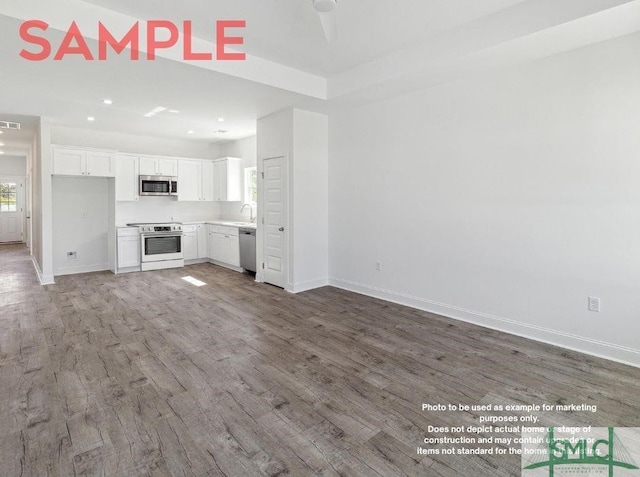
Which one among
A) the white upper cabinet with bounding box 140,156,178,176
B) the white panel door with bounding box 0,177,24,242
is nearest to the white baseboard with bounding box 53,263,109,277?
the white upper cabinet with bounding box 140,156,178,176

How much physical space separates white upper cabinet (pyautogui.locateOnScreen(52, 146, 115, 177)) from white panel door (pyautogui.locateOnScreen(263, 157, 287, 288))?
129 inches

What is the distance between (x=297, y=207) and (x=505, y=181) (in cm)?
280

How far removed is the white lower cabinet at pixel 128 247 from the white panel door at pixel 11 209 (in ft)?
24.1

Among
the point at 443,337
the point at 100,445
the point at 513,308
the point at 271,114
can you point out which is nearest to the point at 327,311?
the point at 443,337

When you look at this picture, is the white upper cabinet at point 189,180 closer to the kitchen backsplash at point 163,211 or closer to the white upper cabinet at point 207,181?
the white upper cabinet at point 207,181

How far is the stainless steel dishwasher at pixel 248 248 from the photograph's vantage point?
20.8ft

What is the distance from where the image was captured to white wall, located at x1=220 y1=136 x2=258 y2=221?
7.56m

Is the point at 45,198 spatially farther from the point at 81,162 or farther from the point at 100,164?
the point at 100,164

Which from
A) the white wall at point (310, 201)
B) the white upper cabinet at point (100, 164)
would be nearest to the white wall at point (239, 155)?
the white wall at point (310, 201)

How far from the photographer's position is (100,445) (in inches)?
78.7

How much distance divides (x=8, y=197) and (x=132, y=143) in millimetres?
6896

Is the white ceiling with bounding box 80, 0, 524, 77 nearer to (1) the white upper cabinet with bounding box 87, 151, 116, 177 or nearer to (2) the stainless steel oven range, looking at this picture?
(1) the white upper cabinet with bounding box 87, 151, 116, 177

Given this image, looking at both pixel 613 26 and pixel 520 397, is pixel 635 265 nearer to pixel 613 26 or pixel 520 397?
pixel 520 397

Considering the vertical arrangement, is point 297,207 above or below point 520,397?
above
